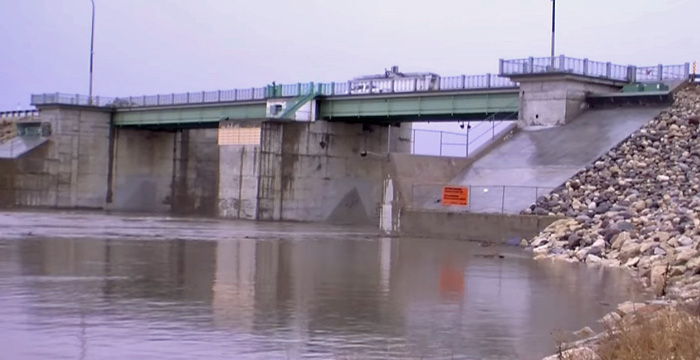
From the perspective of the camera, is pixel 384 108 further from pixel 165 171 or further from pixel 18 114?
pixel 18 114

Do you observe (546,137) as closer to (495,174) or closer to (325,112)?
(495,174)

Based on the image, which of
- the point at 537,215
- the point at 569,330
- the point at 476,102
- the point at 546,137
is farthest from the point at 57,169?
the point at 569,330

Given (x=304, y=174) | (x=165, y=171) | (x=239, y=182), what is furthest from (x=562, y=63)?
(x=165, y=171)

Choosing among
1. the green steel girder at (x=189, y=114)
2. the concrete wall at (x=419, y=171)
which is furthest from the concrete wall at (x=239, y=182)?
the concrete wall at (x=419, y=171)

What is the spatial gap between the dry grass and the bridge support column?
4367cm

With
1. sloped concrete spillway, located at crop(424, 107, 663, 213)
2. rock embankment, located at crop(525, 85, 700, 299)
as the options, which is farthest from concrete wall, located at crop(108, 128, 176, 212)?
rock embankment, located at crop(525, 85, 700, 299)

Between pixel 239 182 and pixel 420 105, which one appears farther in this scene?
pixel 239 182

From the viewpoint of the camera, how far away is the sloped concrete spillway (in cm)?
4591

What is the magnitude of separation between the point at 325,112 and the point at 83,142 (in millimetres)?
27170

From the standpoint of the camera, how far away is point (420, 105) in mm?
63406

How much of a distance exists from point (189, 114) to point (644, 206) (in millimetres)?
49308

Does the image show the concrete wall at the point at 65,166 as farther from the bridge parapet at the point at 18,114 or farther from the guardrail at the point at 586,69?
the guardrail at the point at 586,69

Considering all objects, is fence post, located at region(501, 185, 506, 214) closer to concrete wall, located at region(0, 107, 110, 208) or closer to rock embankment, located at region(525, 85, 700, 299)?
rock embankment, located at region(525, 85, 700, 299)

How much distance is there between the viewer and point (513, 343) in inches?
590
